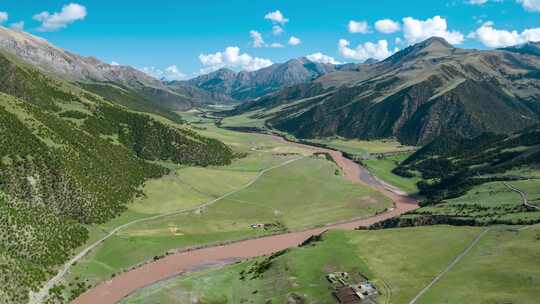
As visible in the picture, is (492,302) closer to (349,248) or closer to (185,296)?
(349,248)

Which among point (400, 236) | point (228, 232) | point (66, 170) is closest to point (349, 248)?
point (400, 236)

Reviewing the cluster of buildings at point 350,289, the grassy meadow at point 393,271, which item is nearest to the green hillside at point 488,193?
the grassy meadow at point 393,271

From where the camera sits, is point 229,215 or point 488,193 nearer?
point 488,193

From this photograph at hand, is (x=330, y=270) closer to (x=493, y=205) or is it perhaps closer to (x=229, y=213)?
(x=493, y=205)

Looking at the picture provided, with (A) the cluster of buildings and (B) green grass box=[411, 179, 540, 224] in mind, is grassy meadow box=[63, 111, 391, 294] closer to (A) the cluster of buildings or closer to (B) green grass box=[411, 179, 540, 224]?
(B) green grass box=[411, 179, 540, 224]

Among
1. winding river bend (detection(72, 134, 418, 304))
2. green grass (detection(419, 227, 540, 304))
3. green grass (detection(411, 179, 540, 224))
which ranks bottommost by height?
winding river bend (detection(72, 134, 418, 304))

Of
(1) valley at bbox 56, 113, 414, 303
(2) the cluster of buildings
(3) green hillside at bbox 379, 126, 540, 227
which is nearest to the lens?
(2) the cluster of buildings

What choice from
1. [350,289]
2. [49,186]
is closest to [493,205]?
[350,289]

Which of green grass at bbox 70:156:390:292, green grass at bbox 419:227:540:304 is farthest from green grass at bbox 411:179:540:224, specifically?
green grass at bbox 70:156:390:292
